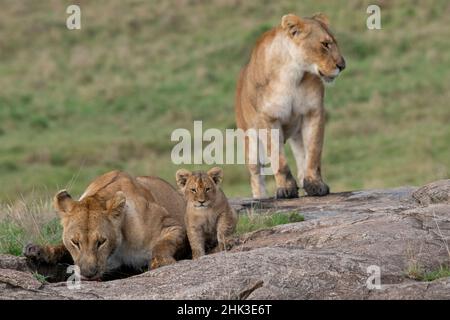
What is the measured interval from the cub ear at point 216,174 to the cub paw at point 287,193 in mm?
2841

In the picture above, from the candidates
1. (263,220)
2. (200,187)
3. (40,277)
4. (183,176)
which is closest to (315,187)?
(263,220)

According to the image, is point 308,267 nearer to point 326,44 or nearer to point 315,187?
point 315,187

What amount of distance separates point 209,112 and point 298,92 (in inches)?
529

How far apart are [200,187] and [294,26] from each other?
3.71m

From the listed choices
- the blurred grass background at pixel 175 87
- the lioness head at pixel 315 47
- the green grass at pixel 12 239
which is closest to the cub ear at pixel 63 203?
the green grass at pixel 12 239

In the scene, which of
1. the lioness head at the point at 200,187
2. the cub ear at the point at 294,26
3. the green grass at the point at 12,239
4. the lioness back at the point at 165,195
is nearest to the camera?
the lioness head at the point at 200,187

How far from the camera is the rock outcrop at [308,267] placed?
6.29 meters

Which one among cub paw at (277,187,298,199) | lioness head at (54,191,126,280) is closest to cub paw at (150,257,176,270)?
lioness head at (54,191,126,280)

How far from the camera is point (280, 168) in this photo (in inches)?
442

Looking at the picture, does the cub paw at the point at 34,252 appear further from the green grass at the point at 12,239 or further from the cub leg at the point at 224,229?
the cub leg at the point at 224,229

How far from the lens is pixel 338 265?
6668 millimetres

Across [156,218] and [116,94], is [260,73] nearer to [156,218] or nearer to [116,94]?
[156,218]

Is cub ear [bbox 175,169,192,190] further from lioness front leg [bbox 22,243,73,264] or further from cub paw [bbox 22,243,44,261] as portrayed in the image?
cub paw [bbox 22,243,44,261]

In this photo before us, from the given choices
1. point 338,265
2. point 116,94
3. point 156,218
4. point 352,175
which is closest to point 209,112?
point 116,94
